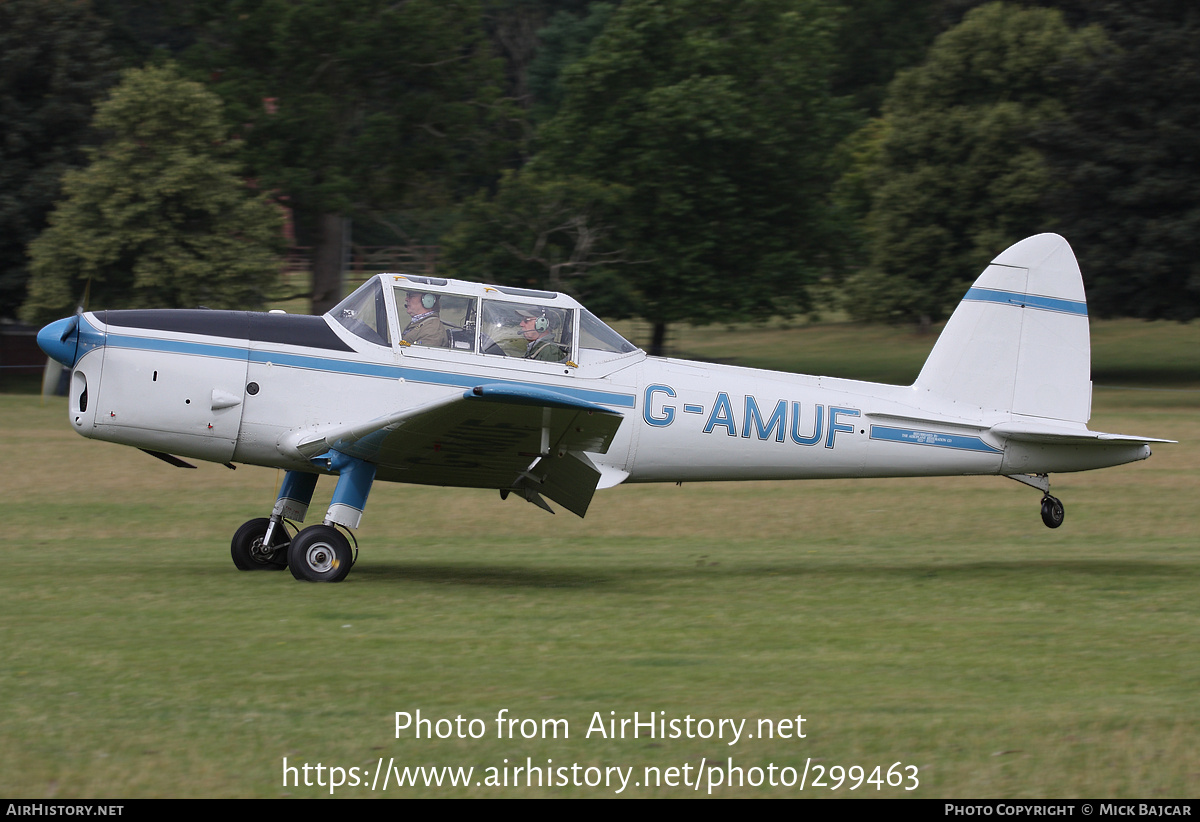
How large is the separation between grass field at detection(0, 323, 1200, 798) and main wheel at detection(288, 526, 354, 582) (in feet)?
0.81

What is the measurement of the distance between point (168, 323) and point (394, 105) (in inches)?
1108

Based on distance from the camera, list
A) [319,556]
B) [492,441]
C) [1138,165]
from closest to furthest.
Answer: [492,441] < [319,556] < [1138,165]

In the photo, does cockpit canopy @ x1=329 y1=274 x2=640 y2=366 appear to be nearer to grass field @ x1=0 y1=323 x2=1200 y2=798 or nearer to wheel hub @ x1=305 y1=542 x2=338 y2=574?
wheel hub @ x1=305 y1=542 x2=338 y2=574

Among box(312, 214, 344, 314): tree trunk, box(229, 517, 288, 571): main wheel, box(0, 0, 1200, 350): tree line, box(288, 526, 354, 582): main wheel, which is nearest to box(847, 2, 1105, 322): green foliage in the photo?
box(0, 0, 1200, 350): tree line

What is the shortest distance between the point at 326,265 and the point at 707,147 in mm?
11805

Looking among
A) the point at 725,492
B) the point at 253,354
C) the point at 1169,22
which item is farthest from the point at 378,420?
the point at 1169,22

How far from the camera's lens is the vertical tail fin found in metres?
11.2

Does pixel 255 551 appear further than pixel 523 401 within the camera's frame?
Yes

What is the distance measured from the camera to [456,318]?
10.1 m

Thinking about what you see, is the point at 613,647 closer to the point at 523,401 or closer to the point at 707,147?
the point at 523,401

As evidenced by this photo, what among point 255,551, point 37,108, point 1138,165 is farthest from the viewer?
point 37,108

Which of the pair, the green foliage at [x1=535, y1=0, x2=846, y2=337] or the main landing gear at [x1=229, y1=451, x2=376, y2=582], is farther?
the green foliage at [x1=535, y1=0, x2=846, y2=337]

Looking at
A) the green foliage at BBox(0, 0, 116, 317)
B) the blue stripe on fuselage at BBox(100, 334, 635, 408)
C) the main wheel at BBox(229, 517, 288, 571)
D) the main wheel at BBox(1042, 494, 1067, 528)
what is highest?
the green foliage at BBox(0, 0, 116, 317)

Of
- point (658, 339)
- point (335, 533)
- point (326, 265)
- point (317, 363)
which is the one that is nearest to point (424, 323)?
point (317, 363)
